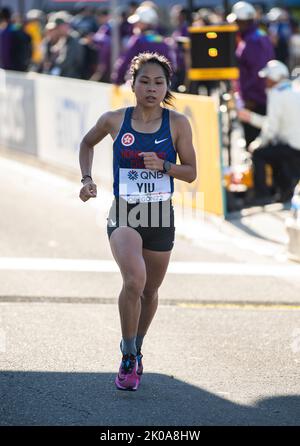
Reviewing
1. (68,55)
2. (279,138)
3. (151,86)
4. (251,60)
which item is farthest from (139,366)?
(68,55)

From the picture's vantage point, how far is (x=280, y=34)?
22.9 metres

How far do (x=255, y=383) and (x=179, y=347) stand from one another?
94cm

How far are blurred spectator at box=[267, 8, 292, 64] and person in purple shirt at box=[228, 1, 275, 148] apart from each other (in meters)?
7.93

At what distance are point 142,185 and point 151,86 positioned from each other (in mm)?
553

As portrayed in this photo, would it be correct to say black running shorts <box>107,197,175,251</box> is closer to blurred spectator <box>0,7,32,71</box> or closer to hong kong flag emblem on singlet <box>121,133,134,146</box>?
hong kong flag emblem on singlet <box>121,133,134,146</box>

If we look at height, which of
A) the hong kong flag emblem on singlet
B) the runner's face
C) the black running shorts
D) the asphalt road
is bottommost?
the asphalt road

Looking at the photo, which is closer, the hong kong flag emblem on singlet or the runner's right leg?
the runner's right leg

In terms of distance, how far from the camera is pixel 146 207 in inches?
243

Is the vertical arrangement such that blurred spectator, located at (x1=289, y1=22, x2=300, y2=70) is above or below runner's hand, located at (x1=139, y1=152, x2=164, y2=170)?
below

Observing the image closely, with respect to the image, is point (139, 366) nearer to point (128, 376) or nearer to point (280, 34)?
point (128, 376)

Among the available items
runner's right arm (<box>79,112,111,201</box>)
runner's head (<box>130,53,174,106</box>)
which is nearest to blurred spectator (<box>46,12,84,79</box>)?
runner's right arm (<box>79,112,111,201</box>)

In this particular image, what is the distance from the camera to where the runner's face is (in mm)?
6164

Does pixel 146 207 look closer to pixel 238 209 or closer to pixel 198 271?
pixel 198 271
